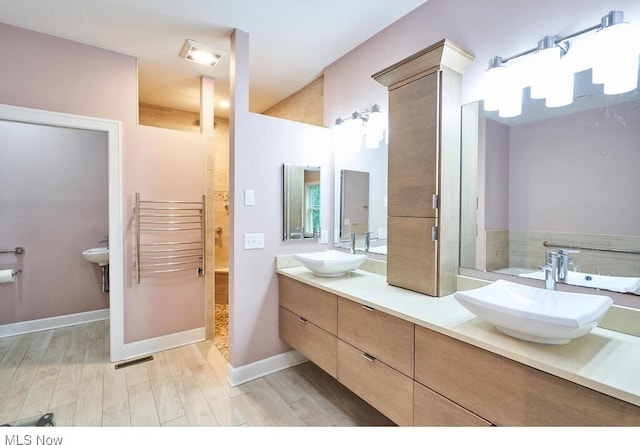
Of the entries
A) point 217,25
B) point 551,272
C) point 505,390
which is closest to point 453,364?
point 505,390

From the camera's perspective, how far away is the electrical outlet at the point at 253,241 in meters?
2.22

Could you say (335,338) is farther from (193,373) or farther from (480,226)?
(193,373)

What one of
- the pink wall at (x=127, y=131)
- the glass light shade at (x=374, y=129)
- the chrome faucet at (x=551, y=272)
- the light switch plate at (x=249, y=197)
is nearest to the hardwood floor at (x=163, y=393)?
the pink wall at (x=127, y=131)

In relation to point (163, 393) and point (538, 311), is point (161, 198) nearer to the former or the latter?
point (163, 393)

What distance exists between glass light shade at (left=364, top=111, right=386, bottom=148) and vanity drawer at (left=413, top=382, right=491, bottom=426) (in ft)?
5.44

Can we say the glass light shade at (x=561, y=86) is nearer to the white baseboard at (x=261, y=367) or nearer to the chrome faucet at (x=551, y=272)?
the chrome faucet at (x=551, y=272)

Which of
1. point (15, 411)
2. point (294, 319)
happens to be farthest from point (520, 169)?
point (15, 411)

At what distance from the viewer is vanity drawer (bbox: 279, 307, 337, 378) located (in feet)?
6.17

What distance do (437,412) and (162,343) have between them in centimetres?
252

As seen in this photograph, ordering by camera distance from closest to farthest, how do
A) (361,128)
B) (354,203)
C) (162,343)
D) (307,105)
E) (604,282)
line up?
(604,282)
(361,128)
(354,203)
(162,343)
(307,105)

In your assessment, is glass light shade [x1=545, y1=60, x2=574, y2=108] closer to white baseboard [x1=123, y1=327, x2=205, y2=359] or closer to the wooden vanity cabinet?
the wooden vanity cabinet

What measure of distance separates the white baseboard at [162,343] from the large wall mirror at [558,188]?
8.45 ft

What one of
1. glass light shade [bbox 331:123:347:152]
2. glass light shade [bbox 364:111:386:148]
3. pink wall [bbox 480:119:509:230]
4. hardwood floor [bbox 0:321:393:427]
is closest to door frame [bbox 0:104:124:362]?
hardwood floor [bbox 0:321:393:427]

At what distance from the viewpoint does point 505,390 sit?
1053mm
